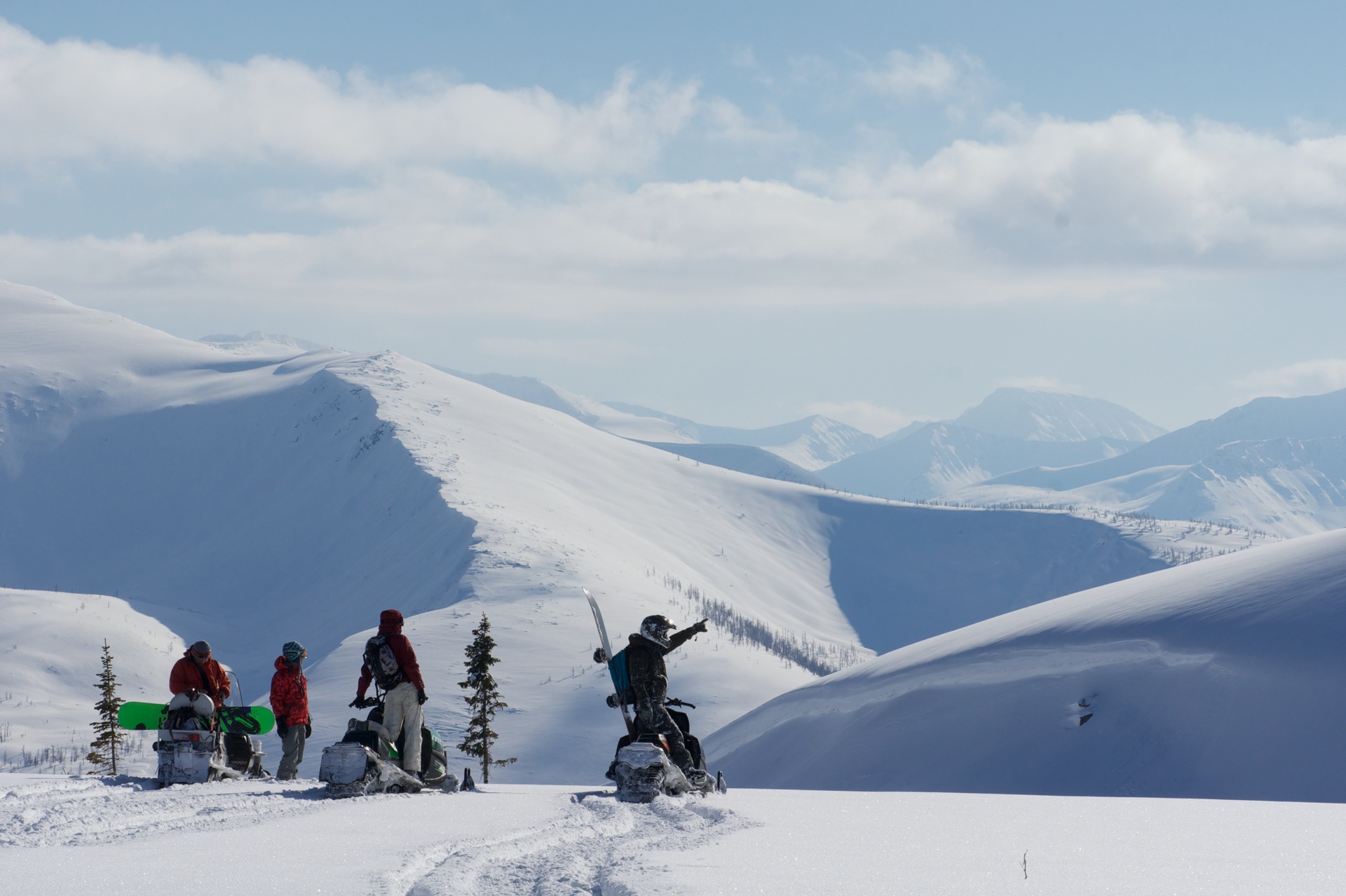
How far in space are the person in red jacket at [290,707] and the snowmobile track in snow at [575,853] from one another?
18.8 ft

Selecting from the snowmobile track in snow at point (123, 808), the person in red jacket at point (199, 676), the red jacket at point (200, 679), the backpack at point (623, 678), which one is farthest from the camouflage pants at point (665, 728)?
the red jacket at point (200, 679)

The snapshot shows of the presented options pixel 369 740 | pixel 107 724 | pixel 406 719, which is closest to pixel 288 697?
pixel 406 719

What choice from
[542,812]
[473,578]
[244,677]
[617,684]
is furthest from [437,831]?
[244,677]

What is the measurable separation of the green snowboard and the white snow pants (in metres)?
2.23

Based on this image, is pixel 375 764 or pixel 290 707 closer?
pixel 375 764

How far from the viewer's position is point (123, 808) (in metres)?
10.9

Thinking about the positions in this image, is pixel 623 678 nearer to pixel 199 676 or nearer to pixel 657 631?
pixel 657 631

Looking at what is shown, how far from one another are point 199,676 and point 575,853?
7305mm

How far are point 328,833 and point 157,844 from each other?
1370 mm

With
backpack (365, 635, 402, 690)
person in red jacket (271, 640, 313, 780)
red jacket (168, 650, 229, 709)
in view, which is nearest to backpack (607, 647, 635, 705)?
backpack (365, 635, 402, 690)

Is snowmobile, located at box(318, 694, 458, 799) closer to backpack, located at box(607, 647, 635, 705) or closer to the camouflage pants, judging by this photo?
backpack, located at box(607, 647, 635, 705)

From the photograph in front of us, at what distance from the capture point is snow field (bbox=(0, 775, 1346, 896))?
813 cm

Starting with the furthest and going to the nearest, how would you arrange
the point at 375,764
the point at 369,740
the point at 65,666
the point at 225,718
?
the point at 65,666
the point at 225,718
the point at 369,740
the point at 375,764

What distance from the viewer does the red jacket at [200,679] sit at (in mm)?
14430
